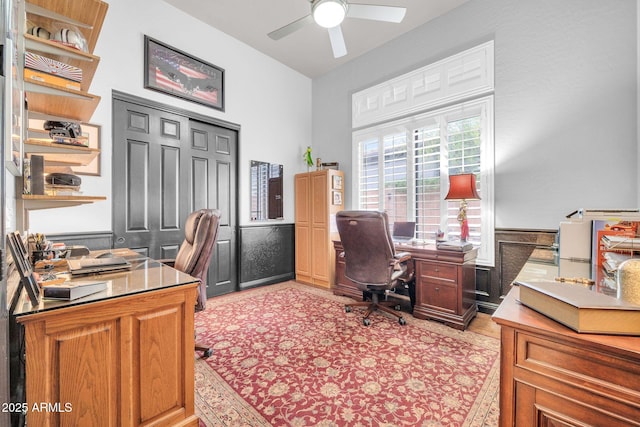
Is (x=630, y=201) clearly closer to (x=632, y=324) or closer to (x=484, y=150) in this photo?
(x=484, y=150)

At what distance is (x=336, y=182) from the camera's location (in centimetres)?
422

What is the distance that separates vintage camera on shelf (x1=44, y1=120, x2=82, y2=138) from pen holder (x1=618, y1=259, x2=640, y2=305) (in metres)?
2.70

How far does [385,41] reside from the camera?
12.8 ft

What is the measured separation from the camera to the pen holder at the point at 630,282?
2.33ft

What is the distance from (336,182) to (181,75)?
2.49m

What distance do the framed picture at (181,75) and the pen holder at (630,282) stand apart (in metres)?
3.98

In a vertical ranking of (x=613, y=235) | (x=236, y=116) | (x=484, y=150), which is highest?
(x=236, y=116)

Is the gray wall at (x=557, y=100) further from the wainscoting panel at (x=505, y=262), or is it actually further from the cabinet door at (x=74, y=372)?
the cabinet door at (x=74, y=372)

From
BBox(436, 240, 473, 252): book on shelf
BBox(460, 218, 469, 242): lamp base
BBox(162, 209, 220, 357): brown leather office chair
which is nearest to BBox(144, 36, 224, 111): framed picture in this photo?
BBox(162, 209, 220, 357): brown leather office chair

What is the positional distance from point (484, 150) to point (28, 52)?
3833 mm

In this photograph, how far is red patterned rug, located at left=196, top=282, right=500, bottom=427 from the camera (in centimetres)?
154

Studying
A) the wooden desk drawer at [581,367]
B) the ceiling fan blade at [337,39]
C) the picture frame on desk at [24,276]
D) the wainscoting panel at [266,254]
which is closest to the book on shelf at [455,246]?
the wooden desk drawer at [581,367]

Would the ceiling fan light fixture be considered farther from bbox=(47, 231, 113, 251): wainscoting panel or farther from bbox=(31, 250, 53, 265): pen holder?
bbox=(47, 231, 113, 251): wainscoting panel

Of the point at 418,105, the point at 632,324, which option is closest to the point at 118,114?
the point at 418,105
